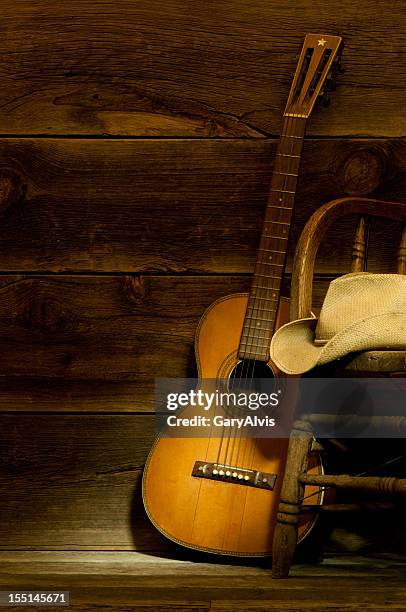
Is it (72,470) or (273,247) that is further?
(72,470)

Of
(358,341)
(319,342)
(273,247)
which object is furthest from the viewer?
(273,247)

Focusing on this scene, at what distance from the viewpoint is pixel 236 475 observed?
1.43m

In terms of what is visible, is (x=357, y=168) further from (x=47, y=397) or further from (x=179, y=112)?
(x=47, y=397)

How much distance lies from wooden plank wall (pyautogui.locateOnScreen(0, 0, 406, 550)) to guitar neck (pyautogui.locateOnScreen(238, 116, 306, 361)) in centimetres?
11

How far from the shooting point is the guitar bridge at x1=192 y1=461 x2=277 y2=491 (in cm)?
Answer: 142

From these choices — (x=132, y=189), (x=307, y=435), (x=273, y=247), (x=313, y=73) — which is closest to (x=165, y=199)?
(x=132, y=189)

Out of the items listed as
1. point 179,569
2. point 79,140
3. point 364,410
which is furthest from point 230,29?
point 179,569

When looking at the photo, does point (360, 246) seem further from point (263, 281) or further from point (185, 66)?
point (185, 66)

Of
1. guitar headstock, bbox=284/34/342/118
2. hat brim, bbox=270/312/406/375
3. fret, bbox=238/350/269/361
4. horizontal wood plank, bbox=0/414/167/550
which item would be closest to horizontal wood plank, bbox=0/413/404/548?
horizontal wood plank, bbox=0/414/167/550

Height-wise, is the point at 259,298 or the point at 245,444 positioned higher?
the point at 259,298

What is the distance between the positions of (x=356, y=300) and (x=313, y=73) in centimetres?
53

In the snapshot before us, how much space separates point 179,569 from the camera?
1418 millimetres

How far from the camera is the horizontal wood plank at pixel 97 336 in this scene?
1684 millimetres

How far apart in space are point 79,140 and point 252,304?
0.52m
